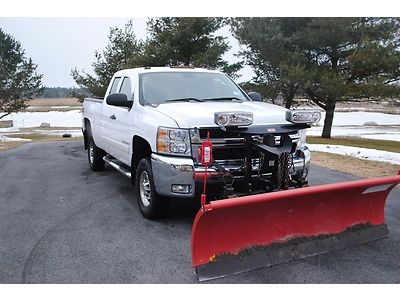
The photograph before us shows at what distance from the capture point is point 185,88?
613cm

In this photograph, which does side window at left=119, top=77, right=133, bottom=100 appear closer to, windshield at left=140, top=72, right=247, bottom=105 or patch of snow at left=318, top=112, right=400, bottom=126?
windshield at left=140, top=72, right=247, bottom=105

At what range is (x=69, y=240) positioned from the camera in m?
4.60

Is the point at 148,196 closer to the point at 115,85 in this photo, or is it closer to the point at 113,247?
the point at 113,247

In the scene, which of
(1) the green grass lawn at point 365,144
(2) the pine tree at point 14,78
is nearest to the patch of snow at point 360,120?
(1) the green grass lawn at point 365,144

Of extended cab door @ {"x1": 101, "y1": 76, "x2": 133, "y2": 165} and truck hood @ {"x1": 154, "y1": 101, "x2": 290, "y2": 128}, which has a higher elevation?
truck hood @ {"x1": 154, "y1": 101, "x2": 290, "y2": 128}

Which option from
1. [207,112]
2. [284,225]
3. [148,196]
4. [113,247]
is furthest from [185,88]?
[284,225]

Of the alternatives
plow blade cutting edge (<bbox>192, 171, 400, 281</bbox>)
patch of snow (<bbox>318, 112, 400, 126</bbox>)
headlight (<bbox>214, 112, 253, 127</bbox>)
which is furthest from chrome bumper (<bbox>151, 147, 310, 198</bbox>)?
patch of snow (<bbox>318, 112, 400, 126</bbox>)

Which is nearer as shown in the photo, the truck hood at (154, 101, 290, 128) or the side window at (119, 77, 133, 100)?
the truck hood at (154, 101, 290, 128)

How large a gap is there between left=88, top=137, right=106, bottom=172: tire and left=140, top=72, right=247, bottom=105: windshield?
275 centimetres

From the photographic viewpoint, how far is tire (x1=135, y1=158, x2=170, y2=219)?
5.03 meters

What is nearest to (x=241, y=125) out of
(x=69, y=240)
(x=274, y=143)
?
(x=274, y=143)

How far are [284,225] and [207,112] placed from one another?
63.9 inches

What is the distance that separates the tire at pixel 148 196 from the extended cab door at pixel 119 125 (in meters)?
0.67

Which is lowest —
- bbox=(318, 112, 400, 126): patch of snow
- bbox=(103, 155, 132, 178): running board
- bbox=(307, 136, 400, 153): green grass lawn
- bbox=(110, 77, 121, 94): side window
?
bbox=(318, 112, 400, 126): patch of snow
